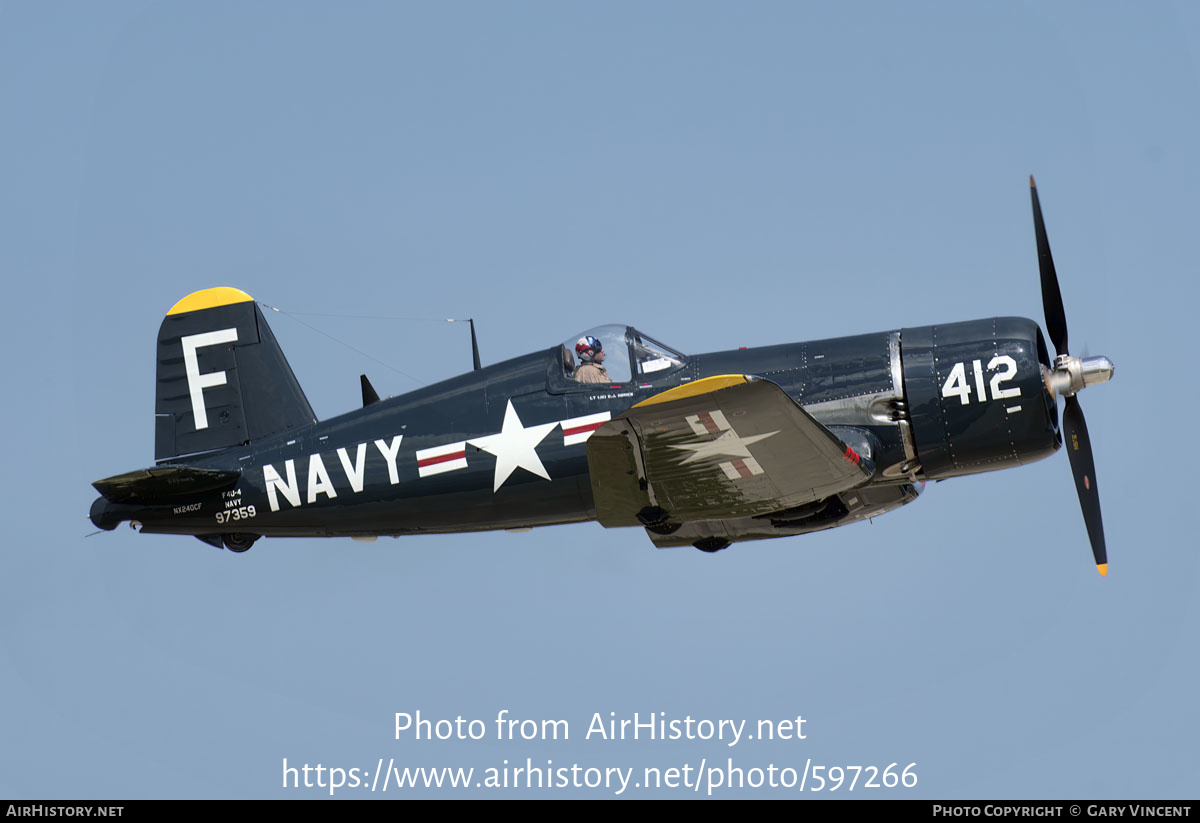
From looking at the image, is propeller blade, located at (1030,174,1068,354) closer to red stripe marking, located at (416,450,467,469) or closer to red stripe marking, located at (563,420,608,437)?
red stripe marking, located at (563,420,608,437)

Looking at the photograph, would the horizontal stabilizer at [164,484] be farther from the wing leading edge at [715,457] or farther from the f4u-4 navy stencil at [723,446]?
the f4u-4 navy stencil at [723,446]

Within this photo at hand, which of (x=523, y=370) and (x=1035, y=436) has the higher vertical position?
(x=523, y=370)

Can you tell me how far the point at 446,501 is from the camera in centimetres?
1236

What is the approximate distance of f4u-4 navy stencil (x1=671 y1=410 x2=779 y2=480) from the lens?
10477mm

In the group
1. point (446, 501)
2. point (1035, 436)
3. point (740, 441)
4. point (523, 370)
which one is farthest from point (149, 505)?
point (1035, 436)

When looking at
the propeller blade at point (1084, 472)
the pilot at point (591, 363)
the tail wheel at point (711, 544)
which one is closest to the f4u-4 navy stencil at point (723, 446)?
the pilot at point (591, 363)

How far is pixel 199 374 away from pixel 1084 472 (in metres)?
8.00

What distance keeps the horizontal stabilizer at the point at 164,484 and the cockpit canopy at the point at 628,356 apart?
324cm

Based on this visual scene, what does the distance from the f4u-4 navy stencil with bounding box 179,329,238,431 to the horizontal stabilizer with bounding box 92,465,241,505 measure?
2.82 ft
